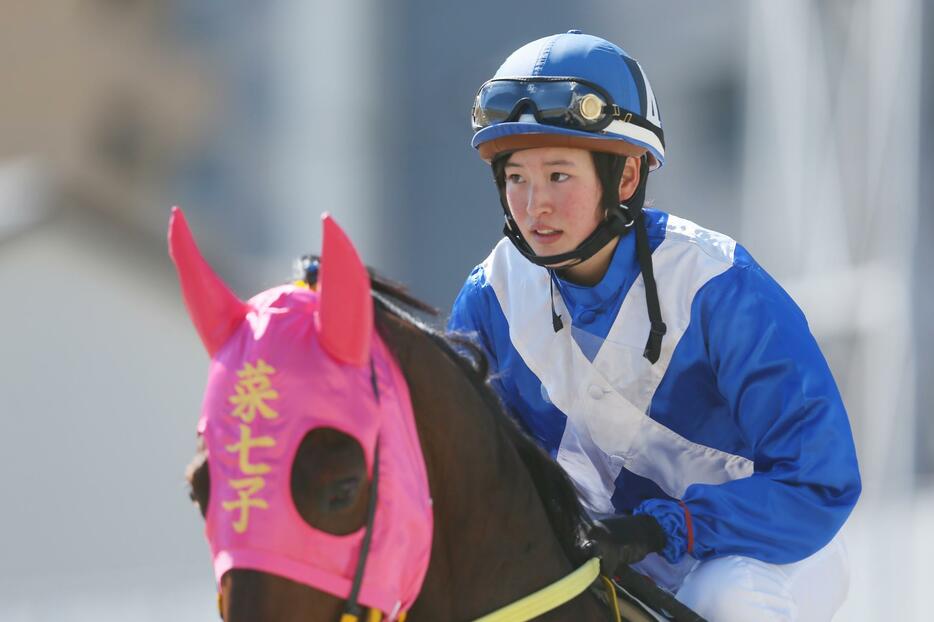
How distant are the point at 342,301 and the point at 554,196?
0.87m

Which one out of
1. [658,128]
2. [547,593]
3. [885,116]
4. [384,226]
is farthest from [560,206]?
[384,226]

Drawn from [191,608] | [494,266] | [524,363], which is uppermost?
[494,266]

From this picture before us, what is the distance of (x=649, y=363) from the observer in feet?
9.57

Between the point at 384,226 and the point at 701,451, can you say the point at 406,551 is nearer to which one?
the point at 701,451

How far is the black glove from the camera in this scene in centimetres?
261

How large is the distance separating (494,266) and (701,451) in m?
0.64

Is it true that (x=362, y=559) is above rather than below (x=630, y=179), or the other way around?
below

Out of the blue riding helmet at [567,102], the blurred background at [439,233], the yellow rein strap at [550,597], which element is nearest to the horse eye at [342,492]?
the yellow rein strap at [550,597]

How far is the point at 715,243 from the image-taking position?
9.72ft

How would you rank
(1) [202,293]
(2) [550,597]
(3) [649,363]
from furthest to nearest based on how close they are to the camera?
(3) [649,363] → (2) [550,597] → (1) [202,293]

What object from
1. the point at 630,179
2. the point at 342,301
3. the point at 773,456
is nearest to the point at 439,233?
the point at 630,179

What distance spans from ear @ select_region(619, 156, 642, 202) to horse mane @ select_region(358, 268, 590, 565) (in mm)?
Result: 656

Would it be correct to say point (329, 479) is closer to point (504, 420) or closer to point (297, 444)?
point (297, 444)

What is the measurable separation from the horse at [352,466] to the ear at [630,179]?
71 centimetres
